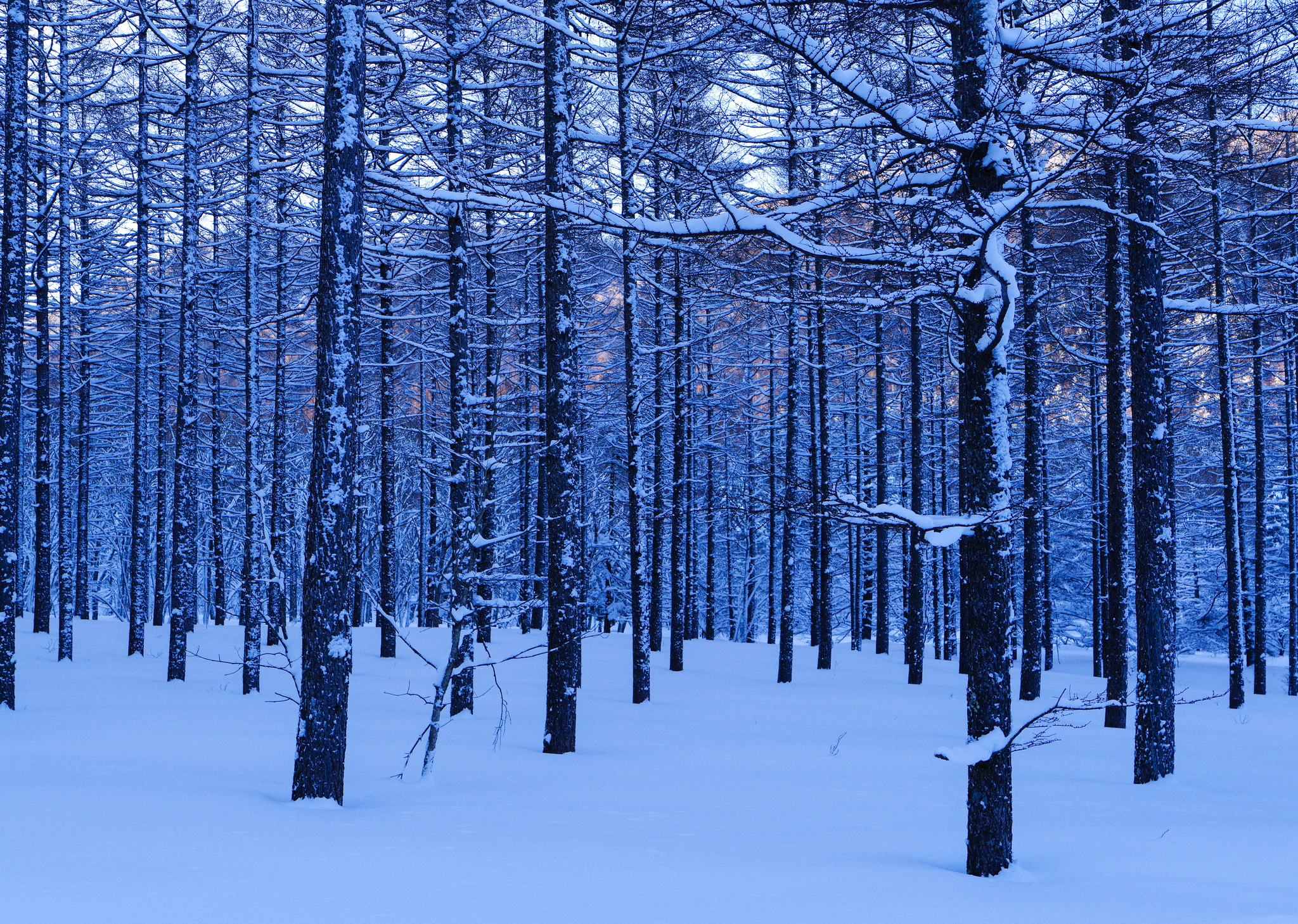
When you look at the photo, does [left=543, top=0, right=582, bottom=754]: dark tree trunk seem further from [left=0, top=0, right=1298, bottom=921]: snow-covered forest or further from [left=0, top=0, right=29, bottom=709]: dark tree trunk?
[left=0, top=0, right=29, bottom=709]: dark tree trunk

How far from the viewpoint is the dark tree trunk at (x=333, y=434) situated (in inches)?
275

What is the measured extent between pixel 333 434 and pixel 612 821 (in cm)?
359

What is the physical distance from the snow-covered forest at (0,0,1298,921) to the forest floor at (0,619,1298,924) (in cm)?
15

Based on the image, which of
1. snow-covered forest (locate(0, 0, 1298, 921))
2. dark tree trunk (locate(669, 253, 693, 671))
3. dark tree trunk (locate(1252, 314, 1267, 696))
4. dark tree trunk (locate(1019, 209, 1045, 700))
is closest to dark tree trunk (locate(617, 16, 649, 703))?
snow-covered forest (locate(0, 0, 1298, 921))

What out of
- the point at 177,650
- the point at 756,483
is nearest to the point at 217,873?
the point at 177,650

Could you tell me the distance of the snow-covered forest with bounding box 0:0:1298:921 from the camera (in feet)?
18.3

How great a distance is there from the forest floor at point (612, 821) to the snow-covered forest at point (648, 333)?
0.15 meters

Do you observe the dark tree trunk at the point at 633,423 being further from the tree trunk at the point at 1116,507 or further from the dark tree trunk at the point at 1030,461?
the tree trunk at the point at 1116,507

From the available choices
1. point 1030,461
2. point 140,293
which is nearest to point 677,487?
point 1030,461

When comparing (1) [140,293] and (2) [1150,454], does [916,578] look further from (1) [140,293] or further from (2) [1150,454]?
(1) [140,293]

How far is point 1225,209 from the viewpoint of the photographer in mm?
17875

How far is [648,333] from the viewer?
90.1 ft

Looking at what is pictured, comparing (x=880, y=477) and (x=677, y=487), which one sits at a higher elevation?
(x=880, y=477)

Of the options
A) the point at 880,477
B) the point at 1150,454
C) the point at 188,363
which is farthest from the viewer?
the point at 880,477
